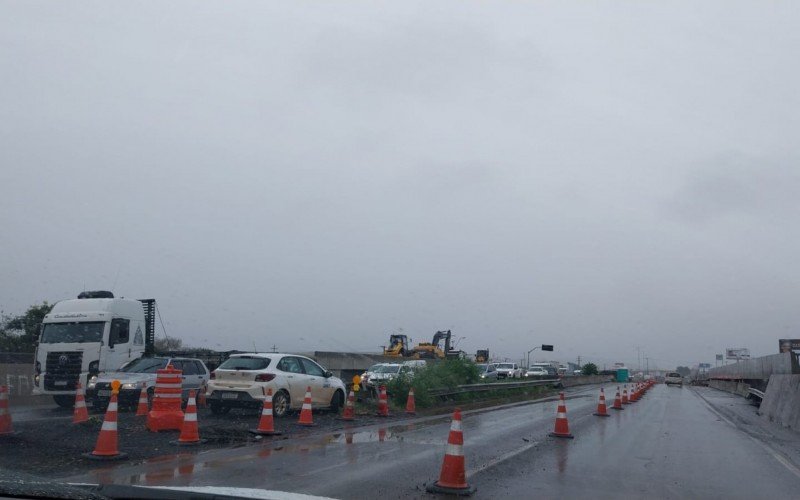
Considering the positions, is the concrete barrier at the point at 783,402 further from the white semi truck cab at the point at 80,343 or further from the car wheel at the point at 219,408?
the white semi truck cab at the point at 80,343

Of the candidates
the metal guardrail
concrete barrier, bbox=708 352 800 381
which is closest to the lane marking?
the metal guardrail

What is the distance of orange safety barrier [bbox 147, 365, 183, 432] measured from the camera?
13.6 meters

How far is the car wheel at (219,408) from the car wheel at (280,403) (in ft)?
3.59

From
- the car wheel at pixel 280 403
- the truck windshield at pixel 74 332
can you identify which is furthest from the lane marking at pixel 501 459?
the truck windshield at pixel 74 332

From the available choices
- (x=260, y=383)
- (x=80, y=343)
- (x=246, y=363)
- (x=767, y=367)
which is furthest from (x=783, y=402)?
(x=80, y=343)

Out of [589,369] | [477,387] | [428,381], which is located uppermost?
[428,381]

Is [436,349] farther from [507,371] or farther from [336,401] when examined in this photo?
[336,401]

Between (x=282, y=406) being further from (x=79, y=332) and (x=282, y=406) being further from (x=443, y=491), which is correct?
(x=443, y=491)

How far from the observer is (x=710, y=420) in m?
23.0

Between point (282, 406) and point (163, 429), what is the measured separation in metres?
3.94

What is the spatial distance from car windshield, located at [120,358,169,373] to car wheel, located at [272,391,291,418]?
3.95 m

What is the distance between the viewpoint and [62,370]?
2069 centimetres

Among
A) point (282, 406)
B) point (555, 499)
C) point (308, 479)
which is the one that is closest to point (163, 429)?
point (282, 406)

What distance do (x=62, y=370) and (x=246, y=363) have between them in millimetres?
7023
